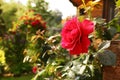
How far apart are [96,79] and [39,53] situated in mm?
2111

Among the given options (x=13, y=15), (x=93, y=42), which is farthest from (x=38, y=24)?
(x=13, y=15)

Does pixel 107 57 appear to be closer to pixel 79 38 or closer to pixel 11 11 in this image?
pixel 79 38

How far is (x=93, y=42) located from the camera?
7.79 ft

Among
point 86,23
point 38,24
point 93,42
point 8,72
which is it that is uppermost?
A: point 86,23

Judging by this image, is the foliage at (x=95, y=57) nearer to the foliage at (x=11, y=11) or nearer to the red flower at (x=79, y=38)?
the red flower at (x=79, y=38)

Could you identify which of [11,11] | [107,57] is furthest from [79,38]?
[11,11]

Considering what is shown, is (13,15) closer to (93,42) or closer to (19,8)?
(19,8)

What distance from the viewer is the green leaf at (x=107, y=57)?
2133mm

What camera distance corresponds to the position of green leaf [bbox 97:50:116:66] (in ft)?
7.00

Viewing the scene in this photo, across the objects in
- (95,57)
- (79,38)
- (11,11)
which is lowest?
(11,11)

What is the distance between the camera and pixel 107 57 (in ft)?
7.04

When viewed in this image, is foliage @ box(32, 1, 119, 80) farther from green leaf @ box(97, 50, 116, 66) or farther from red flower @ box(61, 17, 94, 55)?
red flower @ box(61, 17, 94, 55)

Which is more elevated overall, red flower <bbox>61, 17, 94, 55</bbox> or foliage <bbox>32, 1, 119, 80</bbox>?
red flower <bbox>61, 17, 94, 55</bbox>

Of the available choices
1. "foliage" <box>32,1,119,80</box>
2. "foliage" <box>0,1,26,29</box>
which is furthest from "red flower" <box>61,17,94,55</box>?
"foliage" <box>0,1,26,29</box>
